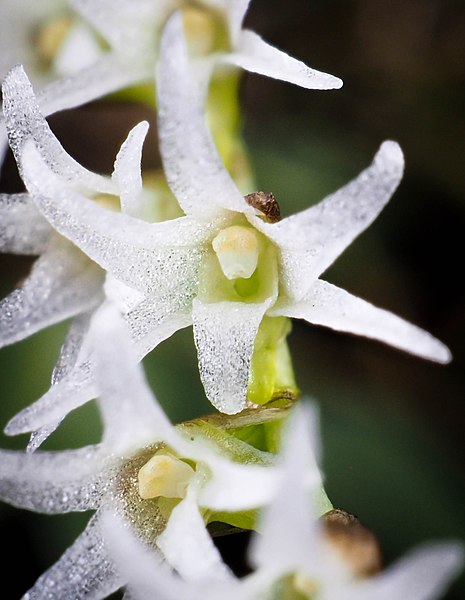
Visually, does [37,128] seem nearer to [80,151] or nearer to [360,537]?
[360,537]

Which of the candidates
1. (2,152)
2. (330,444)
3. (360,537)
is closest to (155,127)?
(2,152)

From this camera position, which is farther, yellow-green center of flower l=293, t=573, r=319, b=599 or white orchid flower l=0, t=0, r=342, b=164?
white orchid flower l=0, t=0, r=342, b=164

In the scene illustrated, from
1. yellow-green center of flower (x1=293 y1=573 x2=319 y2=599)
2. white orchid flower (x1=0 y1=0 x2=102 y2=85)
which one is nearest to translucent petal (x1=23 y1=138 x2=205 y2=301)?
yellow-green center of flower (x1=293 y1=573 x2=319 y2=599)

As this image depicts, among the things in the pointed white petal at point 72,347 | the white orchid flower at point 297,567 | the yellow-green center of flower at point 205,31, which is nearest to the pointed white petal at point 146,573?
the white orchid flower at point 297,567

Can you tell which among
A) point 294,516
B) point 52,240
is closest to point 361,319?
point 294,516

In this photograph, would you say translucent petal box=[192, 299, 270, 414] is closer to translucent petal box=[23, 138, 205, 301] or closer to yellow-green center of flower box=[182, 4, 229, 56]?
translucent petal box=[23, 138, 205, 301]

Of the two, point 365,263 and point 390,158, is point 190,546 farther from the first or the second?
point 365,263
